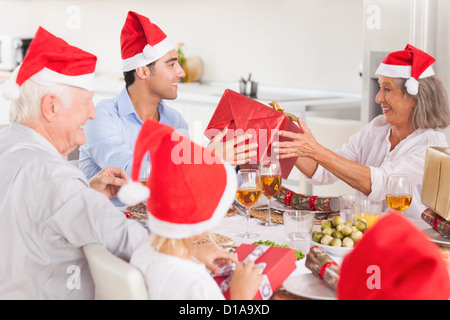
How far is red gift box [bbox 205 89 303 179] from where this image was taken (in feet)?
6.30

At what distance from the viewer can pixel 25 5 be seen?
6.45 metres

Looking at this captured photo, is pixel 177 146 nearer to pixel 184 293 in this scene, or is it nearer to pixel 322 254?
pixel 184 293

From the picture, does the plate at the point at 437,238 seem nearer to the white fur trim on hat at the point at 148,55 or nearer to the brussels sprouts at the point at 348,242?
the brussels sprouts at the point at 348,242

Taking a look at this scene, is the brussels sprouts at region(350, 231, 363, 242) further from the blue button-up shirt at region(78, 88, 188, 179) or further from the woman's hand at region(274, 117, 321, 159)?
the blue button-up shirt at region(78, 88, 188, 179)

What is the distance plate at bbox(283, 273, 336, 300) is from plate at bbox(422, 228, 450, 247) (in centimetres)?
45

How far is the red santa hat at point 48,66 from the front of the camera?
A: 5.01 feet

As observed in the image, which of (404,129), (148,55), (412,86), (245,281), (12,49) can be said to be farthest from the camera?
(12,49)

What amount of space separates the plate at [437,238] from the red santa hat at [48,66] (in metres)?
0.99

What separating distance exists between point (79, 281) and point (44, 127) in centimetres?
38

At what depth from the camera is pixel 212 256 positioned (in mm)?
1385

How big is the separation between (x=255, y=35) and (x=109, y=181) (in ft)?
9.74

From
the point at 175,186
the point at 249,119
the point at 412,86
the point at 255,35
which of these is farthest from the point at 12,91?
the point at 255,35

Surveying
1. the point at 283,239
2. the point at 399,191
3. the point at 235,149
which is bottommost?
the point at 283,239

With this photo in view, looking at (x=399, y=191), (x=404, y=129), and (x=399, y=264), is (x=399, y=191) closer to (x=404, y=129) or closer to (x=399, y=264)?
(x=404, y=129)
